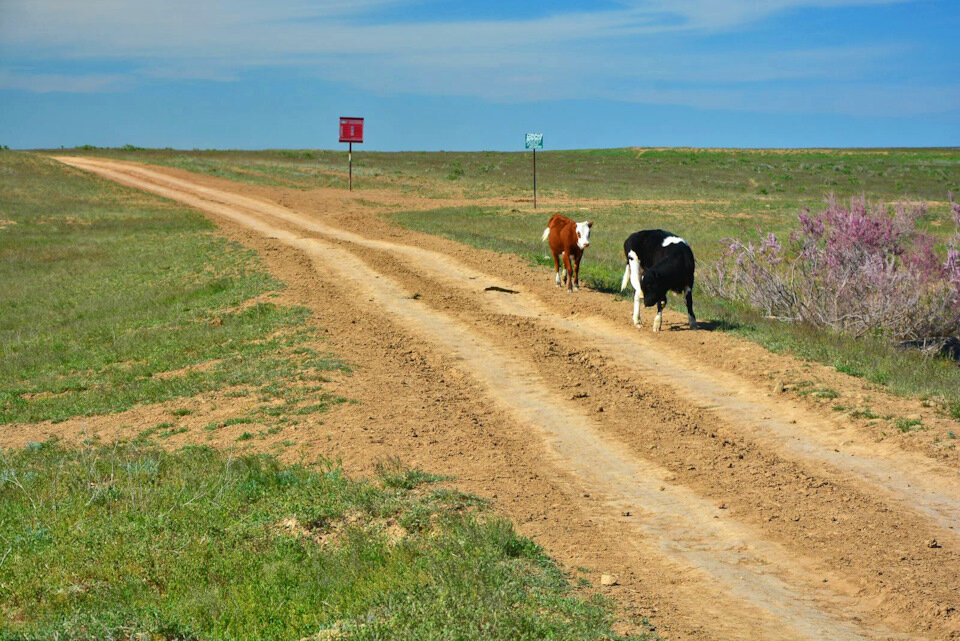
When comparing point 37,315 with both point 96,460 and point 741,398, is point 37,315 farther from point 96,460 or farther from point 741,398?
point 741,398

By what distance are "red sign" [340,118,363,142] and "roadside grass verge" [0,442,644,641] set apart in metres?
42.6

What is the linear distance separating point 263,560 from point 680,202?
4462 cm

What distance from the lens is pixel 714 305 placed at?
1864 cm

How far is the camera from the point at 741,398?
11625mm

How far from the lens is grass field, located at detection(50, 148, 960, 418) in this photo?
46.0 ft

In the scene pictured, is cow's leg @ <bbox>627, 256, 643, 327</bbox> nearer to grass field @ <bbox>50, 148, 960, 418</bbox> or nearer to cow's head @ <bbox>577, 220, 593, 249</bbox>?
grass field @ <bbox>50, 148, 960, 418</bbox>

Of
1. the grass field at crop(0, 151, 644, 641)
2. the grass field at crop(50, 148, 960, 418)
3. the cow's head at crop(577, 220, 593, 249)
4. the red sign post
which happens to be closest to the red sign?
the red sign post

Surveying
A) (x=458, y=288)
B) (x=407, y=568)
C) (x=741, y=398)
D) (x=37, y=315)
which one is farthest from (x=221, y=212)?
(x=407, y=568)

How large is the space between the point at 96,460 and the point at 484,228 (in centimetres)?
2635

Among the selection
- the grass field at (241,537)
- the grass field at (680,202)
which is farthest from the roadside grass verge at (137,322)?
the grass field at (680,202)

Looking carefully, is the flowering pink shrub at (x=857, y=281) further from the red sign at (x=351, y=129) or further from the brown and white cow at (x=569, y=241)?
the red sign at (x=351, y=129)

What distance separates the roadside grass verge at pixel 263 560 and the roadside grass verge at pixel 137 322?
3.10 m

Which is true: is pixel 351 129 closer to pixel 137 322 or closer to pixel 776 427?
pixel 137 322

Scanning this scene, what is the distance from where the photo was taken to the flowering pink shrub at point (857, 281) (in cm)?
1661
